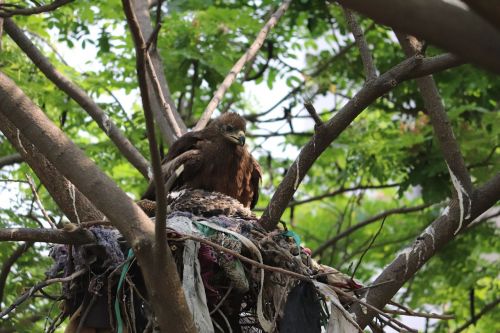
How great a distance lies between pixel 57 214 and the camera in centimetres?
714

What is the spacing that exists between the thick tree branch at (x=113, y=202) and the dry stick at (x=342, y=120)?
94 centimetres

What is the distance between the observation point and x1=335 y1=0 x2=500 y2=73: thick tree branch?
1771 mm

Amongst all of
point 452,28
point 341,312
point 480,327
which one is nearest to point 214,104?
point 341,312

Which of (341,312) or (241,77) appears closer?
(341,312)

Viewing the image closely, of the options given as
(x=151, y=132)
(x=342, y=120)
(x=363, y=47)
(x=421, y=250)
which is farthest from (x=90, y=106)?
(x=151, y=132)

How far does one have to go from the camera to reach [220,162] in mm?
5953

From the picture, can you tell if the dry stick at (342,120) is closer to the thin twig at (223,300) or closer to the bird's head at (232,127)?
the thin twig at (223,300)

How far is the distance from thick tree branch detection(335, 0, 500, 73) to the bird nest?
2.28 metres

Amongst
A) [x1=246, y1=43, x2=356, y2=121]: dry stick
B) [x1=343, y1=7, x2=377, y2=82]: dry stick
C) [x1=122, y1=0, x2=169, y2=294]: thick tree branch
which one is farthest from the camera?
[x1=246, y1=43, x2=356, y2=121]: dry stick

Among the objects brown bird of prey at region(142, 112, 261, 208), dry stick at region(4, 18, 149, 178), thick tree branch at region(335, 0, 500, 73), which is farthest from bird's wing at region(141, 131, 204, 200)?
thick tree branch at region(335, 0, 500, 73)

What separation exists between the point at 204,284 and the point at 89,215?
809mm

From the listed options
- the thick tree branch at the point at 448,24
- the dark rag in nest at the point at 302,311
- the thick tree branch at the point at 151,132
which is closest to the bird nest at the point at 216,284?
the dark rag in nest at the point at 302,311

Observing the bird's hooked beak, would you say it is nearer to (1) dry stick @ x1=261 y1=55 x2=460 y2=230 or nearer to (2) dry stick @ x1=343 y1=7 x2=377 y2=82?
(2) dry stick @ x1=343 y1=7 x2=377 y2=82

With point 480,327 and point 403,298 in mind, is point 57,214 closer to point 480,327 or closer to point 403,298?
point 403,298
